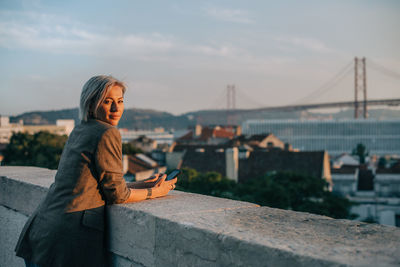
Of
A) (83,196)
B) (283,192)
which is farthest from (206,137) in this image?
(83,196)

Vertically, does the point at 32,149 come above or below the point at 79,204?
below

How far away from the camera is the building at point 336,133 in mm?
108875

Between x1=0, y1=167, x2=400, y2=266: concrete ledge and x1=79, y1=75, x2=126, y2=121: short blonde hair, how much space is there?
507mm

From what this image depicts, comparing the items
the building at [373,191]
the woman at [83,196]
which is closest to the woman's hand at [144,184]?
the woman at [83,196]

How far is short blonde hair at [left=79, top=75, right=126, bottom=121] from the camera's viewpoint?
234cm

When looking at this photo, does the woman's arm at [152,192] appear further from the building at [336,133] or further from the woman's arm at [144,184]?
the building at [336,133]

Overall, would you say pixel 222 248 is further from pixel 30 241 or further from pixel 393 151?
pixel 393 151

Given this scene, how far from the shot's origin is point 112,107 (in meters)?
2.43

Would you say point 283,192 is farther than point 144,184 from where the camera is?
Yes

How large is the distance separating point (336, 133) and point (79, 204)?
11163 cm

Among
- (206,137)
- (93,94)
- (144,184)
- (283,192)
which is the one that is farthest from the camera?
(206,137)

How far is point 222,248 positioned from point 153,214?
1.65ft

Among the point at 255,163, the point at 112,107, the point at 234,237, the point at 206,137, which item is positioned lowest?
the point at 255,163

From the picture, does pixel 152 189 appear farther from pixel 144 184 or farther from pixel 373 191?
pixel 373 191
